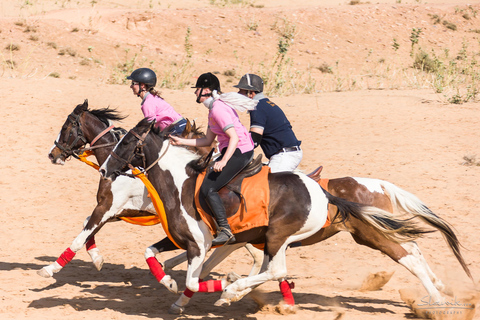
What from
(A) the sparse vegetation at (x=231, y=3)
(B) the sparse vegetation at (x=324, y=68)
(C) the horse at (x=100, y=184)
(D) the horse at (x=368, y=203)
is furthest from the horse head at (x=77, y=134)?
(A) the sparse vegetation at (x=231, y=3)

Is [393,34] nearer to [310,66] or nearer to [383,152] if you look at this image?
[310,66]

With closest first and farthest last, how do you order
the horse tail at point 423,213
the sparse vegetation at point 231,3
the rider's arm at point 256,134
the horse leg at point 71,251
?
the horse tail at point 423,213 < the rider's arm at point 256,134 < the horse leg at point 71,251 < the sparse vegetation at point 231,3

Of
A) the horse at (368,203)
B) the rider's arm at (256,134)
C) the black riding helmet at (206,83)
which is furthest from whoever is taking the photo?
the rider's arm at (256,134)

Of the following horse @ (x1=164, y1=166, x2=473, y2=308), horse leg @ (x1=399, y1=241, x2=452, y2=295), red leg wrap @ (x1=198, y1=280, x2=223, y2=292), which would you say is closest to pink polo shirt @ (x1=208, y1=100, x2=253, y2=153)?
horse @ (x1=164, y1=166, x2=473, y2=308)

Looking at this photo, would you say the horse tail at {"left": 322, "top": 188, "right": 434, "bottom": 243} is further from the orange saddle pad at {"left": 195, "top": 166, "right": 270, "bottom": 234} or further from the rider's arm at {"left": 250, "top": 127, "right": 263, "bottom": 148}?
the rider's arm at {"left": 250, "top": 127, "right": 263, "bottom": 148}

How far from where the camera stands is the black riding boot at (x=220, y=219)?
5492 mm

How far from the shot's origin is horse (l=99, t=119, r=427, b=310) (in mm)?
5621

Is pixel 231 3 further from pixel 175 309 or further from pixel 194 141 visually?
pixel 175 309

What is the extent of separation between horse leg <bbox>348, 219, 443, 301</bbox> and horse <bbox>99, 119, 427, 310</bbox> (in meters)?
0.04

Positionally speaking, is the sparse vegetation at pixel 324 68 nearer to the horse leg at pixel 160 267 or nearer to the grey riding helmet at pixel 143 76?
the grey riding helmet at pixel 143 76

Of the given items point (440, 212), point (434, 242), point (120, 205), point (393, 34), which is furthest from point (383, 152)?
point (393, 34)

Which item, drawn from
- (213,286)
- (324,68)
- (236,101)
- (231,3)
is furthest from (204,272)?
(231,3)

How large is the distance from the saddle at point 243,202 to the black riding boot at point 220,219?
0.09 meters

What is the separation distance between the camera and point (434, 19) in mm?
34531
